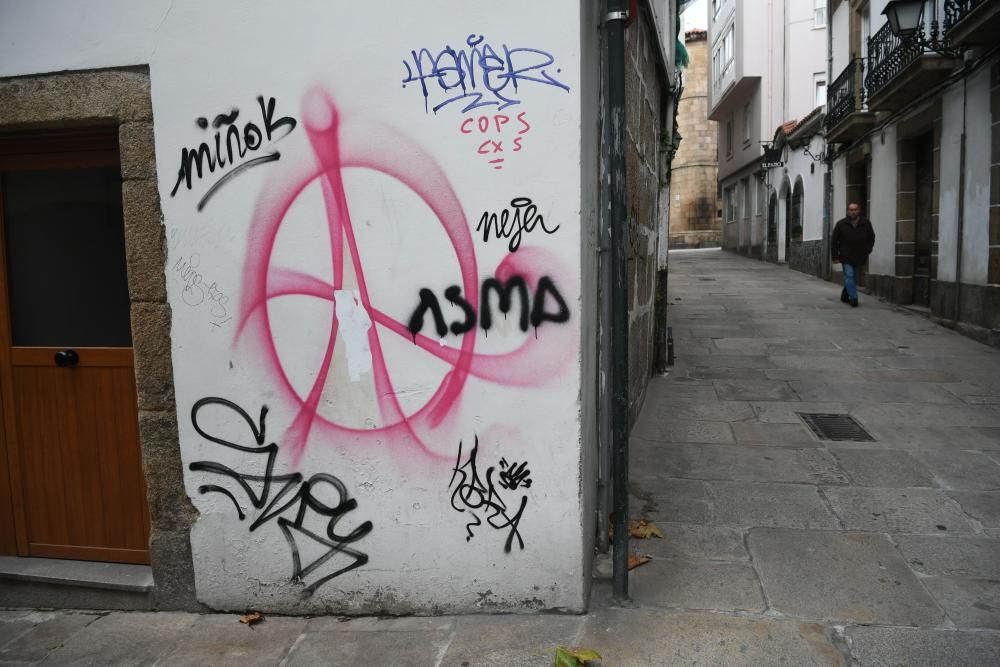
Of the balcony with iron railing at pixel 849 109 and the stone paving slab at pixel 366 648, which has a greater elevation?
the balcony with iron railing at pixel 849 109

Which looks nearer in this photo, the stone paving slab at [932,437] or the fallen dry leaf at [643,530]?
the fallen dry leaf at [643,530]

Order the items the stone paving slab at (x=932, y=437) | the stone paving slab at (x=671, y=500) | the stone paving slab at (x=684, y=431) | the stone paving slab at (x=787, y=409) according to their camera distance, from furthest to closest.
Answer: the stone paving slab at (x=787, y=409) → the stone paving slab at (x=684, y=431) → the stone paving slab at (x=932, y=437) → the stone paving slab at (x=671, y=500)

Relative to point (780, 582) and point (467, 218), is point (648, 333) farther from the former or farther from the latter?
point (467, 218)

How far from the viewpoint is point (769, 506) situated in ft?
14.2

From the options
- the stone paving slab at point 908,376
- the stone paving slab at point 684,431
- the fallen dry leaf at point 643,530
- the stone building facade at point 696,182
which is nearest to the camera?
the fallen dry leaf at point 643,530

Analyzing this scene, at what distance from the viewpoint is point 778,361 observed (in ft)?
26.8

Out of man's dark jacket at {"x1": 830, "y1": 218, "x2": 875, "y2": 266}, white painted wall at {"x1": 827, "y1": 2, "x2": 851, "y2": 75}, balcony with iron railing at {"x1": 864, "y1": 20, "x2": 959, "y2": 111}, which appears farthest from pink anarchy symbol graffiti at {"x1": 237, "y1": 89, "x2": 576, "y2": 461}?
white painted wall at {"x1": 827, "y1": 2, "x2": 851, "y2": 75}

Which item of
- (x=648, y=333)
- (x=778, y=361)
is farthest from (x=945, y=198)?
(x=648, y=333)

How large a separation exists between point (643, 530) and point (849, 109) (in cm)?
1324

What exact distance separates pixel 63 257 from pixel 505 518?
2501 mm

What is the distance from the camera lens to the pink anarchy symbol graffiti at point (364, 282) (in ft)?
10.4

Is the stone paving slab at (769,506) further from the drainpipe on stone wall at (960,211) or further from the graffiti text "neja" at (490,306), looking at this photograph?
the drainpipe on stone wall at (960,211)

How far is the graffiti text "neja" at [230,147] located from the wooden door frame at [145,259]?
0.16 m

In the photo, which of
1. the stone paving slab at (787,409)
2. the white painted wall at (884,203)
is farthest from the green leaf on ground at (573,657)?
the white painted wall at (884,203)
